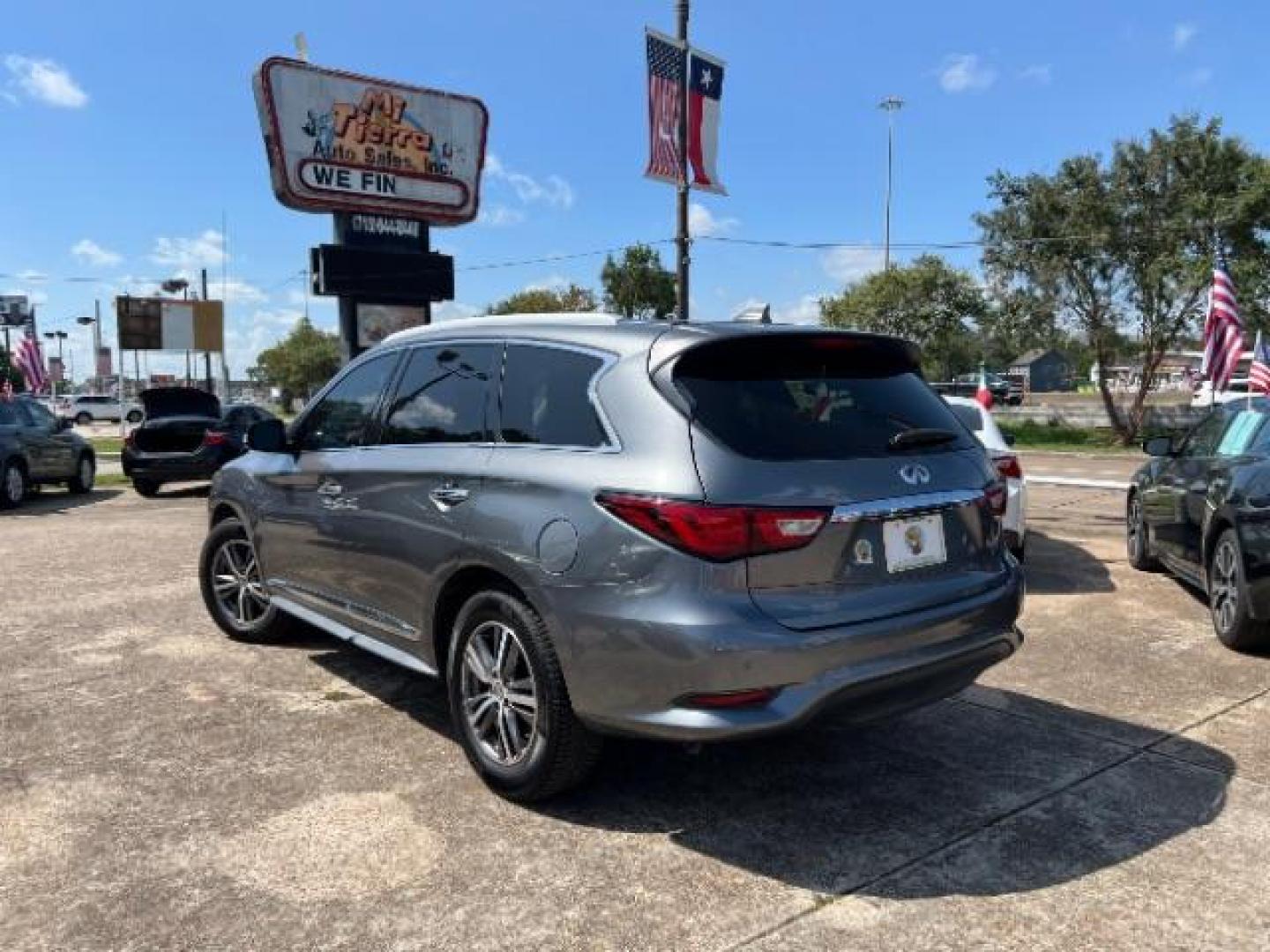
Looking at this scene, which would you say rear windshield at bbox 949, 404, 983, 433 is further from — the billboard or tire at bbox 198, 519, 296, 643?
the billboard

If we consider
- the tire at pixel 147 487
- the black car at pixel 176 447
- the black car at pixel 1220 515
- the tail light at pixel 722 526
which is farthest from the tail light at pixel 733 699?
the tire at pixel 147 487

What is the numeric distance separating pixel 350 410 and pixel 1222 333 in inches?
516

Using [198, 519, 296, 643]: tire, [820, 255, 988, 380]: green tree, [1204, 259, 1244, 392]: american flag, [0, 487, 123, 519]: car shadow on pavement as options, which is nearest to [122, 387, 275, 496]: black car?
[0, 487, 123, 519]: car shadow on pavement

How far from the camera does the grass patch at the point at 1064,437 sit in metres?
28.7

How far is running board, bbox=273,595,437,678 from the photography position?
4.12 metres

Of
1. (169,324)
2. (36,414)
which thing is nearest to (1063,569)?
(36,414)

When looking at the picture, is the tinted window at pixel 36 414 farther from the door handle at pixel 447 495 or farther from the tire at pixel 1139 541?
the tire at pixel 1139 541

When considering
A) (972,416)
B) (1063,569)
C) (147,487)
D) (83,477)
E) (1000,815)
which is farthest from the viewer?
(83,477)

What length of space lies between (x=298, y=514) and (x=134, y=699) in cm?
116

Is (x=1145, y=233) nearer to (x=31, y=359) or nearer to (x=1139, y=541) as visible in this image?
(x=1139, y=541)

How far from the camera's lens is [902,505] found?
3.32m

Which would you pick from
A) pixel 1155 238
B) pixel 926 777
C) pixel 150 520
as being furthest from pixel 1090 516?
pixel 1155 238

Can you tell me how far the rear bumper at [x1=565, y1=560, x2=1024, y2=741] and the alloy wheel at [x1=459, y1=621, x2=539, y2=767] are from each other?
0.35 metres

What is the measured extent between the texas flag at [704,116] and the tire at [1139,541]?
8.46 m
